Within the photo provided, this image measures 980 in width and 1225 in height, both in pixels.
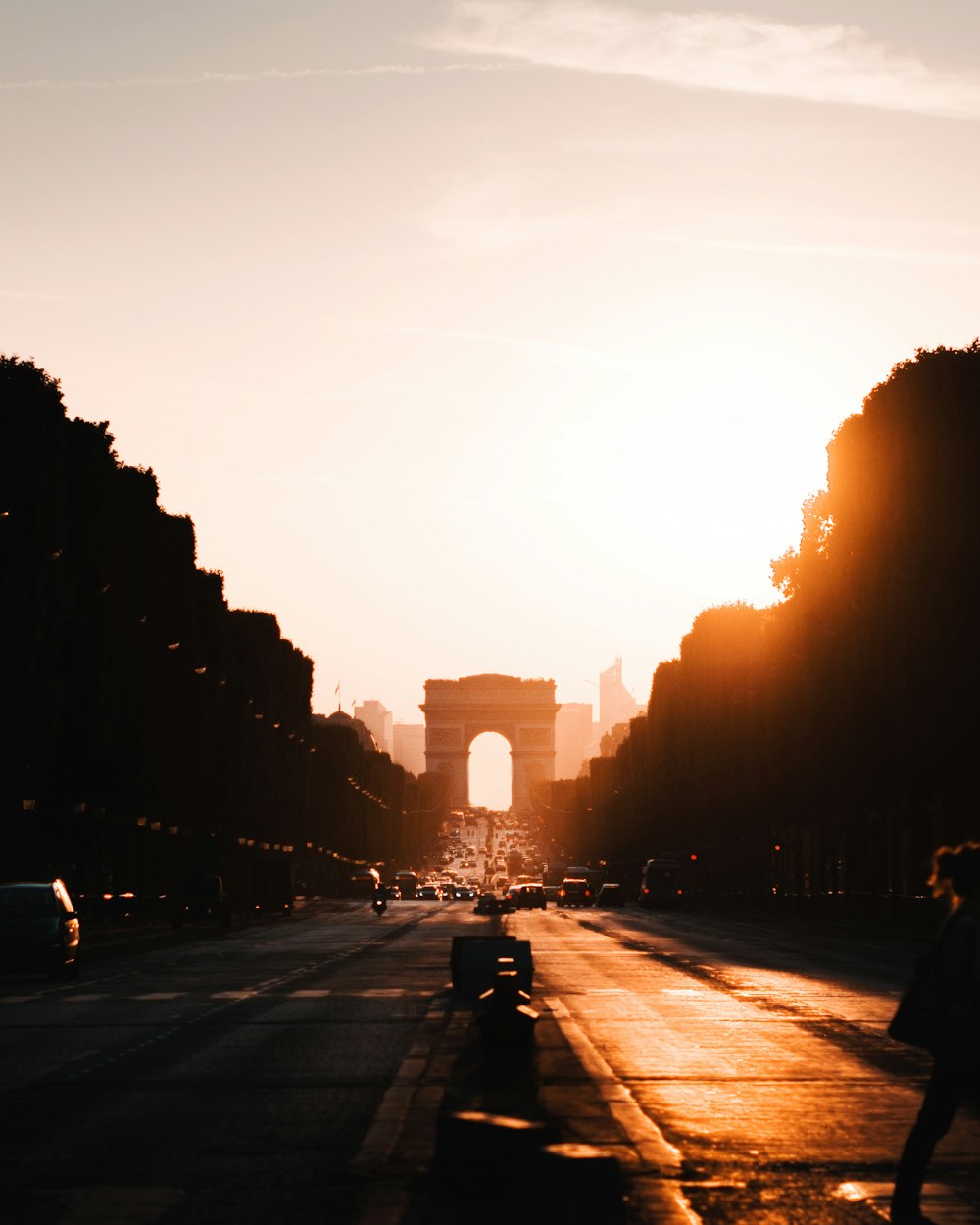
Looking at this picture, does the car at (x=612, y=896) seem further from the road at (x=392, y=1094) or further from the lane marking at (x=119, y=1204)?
the lane marking at (x=119, y=1204)

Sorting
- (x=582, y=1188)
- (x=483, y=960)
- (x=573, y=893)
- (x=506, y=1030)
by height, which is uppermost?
(x=573, y=893)

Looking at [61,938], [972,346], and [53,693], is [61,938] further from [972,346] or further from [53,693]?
[972,346]

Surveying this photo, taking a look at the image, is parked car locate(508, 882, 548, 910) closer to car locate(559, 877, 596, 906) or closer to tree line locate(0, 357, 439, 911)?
tree line locate(0, 357, 439, 911)

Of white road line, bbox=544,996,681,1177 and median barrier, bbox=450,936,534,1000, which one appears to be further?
median barrier, bbox=450,936,534,1000

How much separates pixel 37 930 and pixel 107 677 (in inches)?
1063

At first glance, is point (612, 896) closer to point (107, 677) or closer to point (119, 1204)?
point (107, 677)

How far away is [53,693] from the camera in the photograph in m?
60.0

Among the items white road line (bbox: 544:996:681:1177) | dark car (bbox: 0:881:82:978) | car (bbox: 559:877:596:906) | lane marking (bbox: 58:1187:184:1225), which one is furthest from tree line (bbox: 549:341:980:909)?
car (bbox: 559:877:596:906)

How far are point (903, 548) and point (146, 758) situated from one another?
23882mm

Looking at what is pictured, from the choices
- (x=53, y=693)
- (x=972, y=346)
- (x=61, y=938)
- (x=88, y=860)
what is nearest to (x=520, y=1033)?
(x=61, y=938)

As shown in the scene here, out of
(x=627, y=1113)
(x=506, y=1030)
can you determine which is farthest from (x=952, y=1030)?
(x=506, y=1030)

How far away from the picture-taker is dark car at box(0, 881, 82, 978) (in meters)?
39.9

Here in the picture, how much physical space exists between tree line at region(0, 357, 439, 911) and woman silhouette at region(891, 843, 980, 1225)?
4825cm

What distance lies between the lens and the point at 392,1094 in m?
18.2
